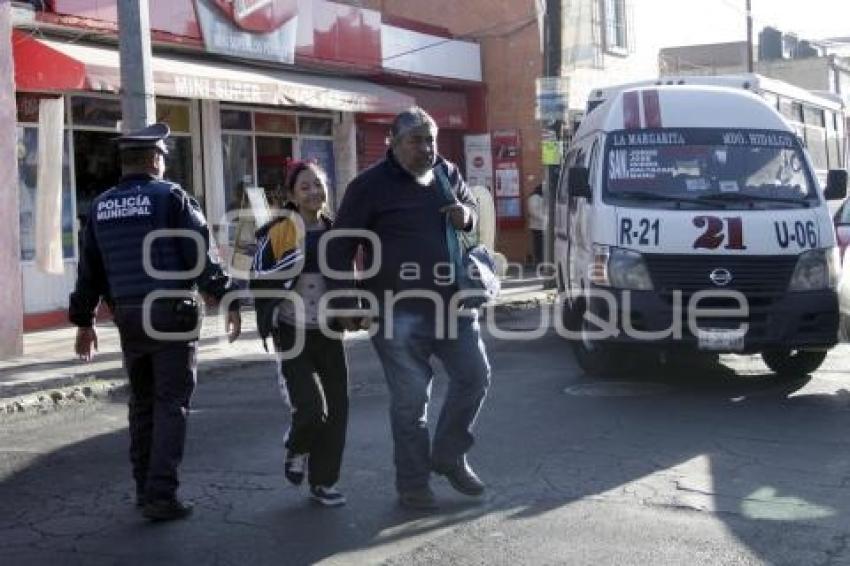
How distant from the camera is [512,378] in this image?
916 cm

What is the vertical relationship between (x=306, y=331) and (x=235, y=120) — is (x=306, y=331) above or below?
below

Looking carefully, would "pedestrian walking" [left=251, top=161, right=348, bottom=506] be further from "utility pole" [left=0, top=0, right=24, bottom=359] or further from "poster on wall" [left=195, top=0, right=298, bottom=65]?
"poster on wall" [left=195, top=0, right=298, bottom=65]

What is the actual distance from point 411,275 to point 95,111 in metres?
9.68

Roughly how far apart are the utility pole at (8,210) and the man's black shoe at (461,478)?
6571mm

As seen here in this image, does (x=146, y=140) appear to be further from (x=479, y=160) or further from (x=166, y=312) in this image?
(x=479, y=160)

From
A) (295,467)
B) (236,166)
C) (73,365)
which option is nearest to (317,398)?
(295,467)

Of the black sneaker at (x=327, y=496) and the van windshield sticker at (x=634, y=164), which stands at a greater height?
the van windshield sticker at (x=634, y=164)

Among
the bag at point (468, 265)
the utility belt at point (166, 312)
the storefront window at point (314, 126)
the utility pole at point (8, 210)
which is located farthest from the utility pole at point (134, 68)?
the storefront window at point (314, 126)

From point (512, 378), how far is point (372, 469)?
3.30m

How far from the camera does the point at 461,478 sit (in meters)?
5.28

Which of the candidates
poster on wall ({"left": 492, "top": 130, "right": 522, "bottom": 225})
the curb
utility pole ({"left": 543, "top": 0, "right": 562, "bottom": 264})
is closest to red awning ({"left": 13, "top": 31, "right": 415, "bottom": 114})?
utility pole ({"left": 543, "top": 0, "right": 562, "bottom": 264})

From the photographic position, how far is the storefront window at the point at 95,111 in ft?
43.8

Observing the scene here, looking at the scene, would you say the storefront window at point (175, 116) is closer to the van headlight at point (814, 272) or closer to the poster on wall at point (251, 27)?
the poster on wall at point (251, 27)

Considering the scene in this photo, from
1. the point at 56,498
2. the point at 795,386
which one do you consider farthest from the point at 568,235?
the point at 56,498
